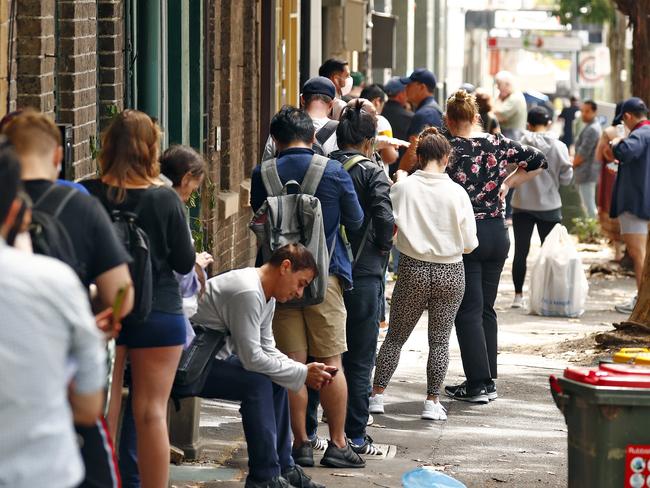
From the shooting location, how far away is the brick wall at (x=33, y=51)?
745 centimetres

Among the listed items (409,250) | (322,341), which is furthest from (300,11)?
(322,341)

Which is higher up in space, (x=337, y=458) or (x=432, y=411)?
(x=337, y=458)

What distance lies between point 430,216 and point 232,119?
516 centimetres

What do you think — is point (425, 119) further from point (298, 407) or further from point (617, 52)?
point (617, 52)

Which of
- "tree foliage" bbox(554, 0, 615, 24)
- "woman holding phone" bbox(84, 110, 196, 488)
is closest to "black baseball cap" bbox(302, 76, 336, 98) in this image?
"woman holding phone" bbox(84, 110, 196, 488)

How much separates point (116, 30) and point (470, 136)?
2.24 metres

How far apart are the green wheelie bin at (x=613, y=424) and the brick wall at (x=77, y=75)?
10.4ft

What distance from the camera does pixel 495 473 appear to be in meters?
7.95

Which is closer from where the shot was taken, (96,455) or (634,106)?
(96,455)

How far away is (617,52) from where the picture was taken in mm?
40750

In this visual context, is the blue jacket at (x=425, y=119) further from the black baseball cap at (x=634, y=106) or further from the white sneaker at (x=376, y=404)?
the white sneaker at (x=376, y=404)

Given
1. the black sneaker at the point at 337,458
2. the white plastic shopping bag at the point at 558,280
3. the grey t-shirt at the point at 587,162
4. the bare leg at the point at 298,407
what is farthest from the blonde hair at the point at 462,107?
the grey t-shirt at the point at 587,162

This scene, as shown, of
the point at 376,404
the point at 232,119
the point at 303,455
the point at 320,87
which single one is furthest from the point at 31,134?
the point at 232,119

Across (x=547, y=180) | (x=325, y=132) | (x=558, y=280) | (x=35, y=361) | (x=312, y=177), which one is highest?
(x=325, y=132)
